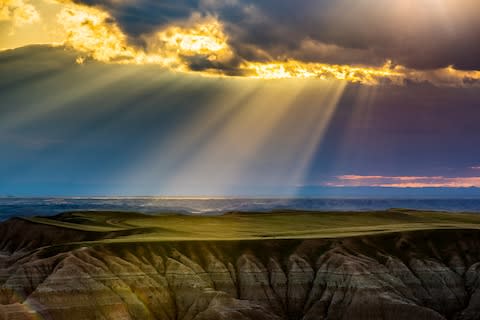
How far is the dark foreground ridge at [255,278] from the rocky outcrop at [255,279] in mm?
198

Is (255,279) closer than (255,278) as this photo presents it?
Yes

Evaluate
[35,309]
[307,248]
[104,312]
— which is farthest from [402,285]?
[35,309]

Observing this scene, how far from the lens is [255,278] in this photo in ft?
450

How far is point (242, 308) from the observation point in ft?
384

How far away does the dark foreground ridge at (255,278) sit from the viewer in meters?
117

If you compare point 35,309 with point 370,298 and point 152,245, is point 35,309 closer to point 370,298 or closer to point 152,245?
point 152,245

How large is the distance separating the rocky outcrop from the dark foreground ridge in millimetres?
198

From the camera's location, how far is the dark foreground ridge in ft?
385

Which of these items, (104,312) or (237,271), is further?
(237,271)

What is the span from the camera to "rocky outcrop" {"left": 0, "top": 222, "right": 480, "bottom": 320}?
117 meters

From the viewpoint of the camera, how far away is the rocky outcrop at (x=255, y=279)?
117 metres

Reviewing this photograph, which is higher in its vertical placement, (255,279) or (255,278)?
(255,278)

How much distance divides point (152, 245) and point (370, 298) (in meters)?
43.2

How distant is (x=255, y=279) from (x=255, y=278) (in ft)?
0.70
